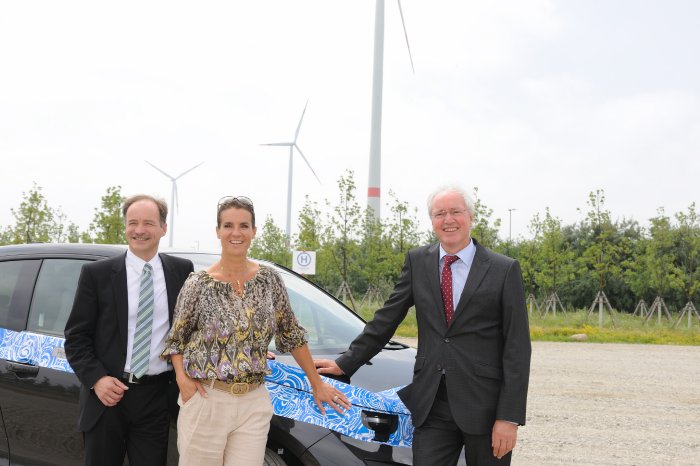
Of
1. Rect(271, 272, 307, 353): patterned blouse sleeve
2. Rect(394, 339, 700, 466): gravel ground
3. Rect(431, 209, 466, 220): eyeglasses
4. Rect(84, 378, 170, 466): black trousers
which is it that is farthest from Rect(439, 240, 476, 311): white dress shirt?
Rect(394, 339, 700, 466): gravel ground

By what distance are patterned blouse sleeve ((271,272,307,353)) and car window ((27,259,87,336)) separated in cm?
147

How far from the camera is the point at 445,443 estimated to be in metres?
3.23

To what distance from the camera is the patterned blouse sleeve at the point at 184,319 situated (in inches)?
118

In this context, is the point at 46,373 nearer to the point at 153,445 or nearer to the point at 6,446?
the point at 6,446

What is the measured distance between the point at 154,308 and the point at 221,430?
679mm

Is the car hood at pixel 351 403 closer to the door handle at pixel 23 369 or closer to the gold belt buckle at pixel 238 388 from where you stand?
the gold belt buckle at pixel 238 388

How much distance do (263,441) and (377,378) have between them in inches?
34.2

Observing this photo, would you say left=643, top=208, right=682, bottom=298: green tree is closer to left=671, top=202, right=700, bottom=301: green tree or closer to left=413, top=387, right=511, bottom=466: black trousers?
left=671, top=202, right=700, bottom=301: green tree

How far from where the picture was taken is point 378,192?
121 ft

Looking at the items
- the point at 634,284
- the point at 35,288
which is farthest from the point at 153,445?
the point at 634,284

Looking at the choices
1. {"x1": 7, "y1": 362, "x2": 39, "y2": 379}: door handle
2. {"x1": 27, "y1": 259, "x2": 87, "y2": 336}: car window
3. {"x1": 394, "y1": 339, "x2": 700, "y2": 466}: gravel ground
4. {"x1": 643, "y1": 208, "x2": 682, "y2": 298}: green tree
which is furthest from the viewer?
{"x1": 643, "y1": 208, "x2": 682, "y2": 298}: green tree

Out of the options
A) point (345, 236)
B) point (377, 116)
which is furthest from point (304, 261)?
point (377, 116)

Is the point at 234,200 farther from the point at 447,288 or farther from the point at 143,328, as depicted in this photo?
the point at 447,288

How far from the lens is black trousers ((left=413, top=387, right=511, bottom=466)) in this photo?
10.4 feet
